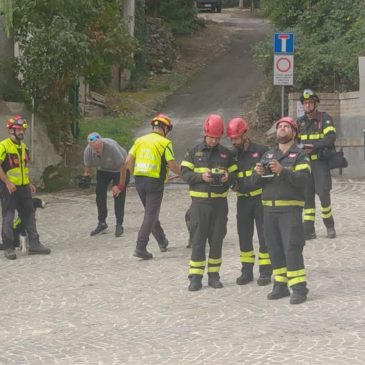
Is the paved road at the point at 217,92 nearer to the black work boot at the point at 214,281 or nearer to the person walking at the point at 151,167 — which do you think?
the person walking at the point at 151,167

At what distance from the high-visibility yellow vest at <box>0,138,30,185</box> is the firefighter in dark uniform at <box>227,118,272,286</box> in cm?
372

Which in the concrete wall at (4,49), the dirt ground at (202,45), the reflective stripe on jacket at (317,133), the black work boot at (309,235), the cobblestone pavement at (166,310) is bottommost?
the cobblestone pavement at (166,310)

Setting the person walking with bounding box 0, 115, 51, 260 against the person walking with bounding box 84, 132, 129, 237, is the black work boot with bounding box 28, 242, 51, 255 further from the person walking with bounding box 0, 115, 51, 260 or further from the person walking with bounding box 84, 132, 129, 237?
the person walking with bounding box 84, 132, 129, 237

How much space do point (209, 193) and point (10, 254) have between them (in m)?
3.75

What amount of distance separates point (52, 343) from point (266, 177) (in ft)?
8.44

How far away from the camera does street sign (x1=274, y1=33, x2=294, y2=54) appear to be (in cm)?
1941

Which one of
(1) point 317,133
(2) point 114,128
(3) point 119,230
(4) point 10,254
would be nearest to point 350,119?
(2) point 114,128

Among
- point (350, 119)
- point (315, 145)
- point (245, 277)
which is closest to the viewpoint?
point (245, 277)

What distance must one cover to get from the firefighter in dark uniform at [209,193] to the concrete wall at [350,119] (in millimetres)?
9684

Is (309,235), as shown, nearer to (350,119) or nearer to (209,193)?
(209,193)

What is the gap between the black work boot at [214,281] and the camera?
10797 mm

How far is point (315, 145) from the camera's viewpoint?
42.1 ft

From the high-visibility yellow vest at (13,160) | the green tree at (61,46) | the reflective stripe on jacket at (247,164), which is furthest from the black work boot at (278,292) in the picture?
the green tree at (61,46)

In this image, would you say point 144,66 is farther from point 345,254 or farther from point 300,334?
point 300,334
